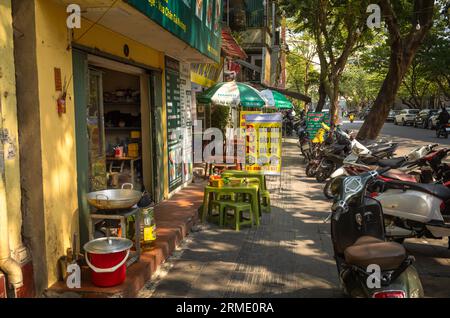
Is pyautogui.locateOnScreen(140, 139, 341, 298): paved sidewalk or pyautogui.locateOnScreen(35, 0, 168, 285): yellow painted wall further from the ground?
pyautogui.locateOnScreen(35, 0, 168, 285): yellow painted wall

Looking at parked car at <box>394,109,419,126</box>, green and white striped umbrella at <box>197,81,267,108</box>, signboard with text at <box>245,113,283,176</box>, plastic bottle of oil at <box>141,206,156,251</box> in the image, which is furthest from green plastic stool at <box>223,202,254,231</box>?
parked car at <box>394,109,419,126</box>

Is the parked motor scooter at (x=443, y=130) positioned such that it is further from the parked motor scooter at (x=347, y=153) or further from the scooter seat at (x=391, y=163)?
the scooter seat at (x=391, y=163)

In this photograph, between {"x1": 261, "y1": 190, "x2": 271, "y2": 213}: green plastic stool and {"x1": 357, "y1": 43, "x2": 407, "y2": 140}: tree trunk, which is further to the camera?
{"x1": 357, "y1": 43, "x2": 407, "y2": 140}: tree trunk

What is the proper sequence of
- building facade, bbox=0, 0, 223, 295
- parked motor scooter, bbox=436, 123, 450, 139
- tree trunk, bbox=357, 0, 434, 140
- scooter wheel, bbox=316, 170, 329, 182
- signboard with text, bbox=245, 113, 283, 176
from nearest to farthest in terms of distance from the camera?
building facade, bbox=0, 0, 223, 295
tree trunk, bbox=357, 0, 434, 140
signboard with text, bbox=245, 113, 283, 176
scooter wheel, bbox=316, 170, 329, 182
parked motor scooter, bbox=436, 123, 450, 139

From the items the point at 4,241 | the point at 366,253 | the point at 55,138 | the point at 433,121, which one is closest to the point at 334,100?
the point at 55,138

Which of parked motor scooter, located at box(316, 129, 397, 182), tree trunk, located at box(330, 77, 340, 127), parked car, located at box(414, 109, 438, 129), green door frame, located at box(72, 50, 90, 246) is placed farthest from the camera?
parked car, located at box(414, 109, 438, 129)

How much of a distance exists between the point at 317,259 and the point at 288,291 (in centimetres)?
108

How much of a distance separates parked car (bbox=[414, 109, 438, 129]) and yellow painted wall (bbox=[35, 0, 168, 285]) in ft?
105

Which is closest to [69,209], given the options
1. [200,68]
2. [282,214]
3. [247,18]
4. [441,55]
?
[282,214]

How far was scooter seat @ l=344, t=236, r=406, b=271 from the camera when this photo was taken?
9.57ft

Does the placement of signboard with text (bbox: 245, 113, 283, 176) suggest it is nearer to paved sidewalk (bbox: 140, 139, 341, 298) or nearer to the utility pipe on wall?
paved sidewalk (bbox: 140, 139, 341, 298)

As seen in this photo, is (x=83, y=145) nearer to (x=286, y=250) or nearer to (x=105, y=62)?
(x=105, y=62)

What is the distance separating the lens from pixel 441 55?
29922 mm

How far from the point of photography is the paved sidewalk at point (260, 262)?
4473 mm
